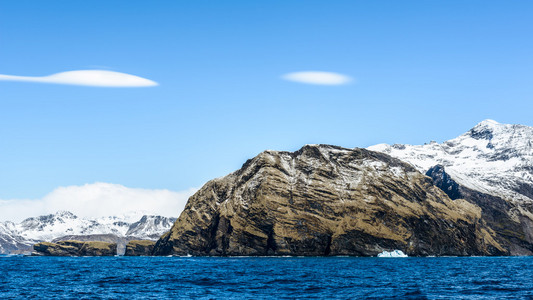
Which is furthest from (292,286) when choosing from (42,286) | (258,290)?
(42,286)

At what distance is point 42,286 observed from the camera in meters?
84.4

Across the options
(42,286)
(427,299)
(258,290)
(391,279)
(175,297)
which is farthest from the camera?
(391,279)

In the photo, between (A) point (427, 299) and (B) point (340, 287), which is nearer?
(A) point (427, 299)

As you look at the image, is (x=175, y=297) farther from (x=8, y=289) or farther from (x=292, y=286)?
(x=8, y=289)

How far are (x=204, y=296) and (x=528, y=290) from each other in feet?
137

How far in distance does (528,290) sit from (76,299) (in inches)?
2227

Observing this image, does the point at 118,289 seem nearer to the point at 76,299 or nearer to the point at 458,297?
the point at 76,299

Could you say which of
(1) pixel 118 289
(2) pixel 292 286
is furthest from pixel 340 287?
(1) pixel 118 289

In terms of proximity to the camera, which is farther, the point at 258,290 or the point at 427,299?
the point at 258,290

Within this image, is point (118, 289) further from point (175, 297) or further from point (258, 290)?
point (258, 290)

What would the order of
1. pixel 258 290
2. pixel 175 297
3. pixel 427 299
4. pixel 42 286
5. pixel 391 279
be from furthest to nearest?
pixel 391 279 < pixel 42 286 < pixel 258 290 < pixel 175 297 < pixel 427 299

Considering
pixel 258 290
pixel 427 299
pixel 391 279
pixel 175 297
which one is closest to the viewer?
pixel 427 299

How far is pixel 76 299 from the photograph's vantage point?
Answer: 6694 cm

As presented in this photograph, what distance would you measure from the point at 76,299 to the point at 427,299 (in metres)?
40.7
